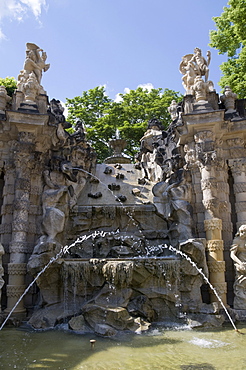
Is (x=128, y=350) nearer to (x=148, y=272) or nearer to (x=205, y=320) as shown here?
(x=148, y=272)

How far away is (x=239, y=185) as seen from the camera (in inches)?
420

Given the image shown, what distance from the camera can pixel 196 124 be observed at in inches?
424

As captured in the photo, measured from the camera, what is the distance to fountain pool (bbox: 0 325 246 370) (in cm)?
517

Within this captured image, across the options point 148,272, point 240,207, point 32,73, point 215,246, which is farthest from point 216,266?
point 32,73

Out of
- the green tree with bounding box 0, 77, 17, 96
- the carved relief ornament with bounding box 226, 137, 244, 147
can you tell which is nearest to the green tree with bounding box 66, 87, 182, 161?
the green tree with bounding box 0, 77, 17, 96

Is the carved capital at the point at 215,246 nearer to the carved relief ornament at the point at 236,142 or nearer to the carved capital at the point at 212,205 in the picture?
the carved capital at the point at 212,205

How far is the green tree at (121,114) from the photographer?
24.7m

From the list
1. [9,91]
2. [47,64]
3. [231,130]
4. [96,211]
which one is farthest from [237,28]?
[9,91]

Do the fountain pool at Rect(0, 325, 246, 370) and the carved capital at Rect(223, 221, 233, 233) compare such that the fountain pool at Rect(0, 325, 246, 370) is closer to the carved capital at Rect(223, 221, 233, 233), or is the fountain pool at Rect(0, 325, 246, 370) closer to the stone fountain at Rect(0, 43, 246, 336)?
the stone fountain at Rect(0, 43, 246, 336)

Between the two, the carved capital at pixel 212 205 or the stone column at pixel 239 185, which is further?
the stone column at pixel 239 185

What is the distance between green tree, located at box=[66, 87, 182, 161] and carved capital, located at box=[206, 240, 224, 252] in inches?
606

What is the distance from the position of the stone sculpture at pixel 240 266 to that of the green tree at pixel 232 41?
33.8 feet

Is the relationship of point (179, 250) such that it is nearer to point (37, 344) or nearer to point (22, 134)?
point (37, 344)

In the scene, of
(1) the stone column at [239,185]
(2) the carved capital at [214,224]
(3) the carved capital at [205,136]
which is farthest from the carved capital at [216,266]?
(3) the carved capital at [205,136]
